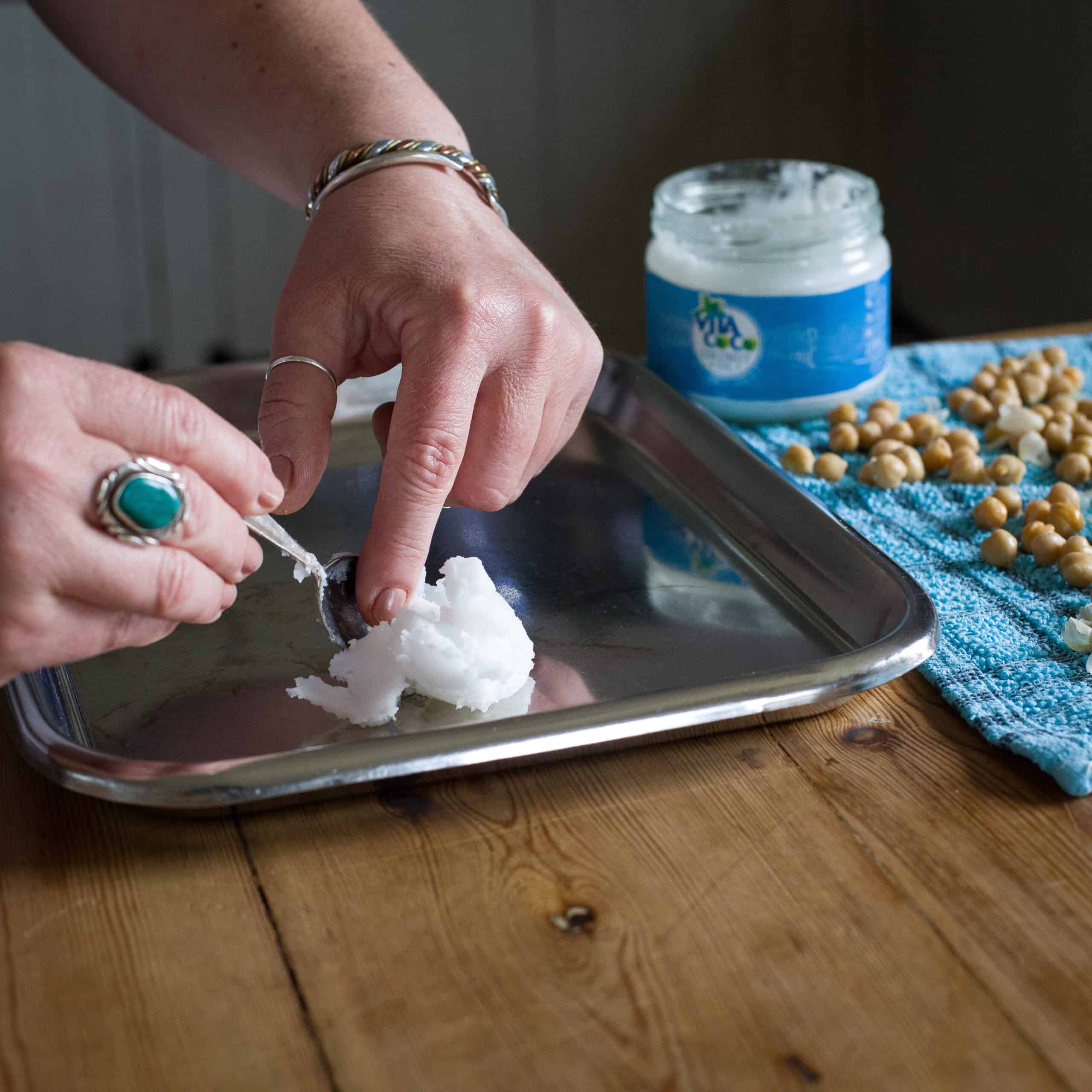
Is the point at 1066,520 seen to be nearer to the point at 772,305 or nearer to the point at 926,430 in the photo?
the point at 926,430

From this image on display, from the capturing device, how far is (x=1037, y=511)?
76cm

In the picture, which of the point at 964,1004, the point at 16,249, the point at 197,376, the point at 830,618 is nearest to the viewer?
the point at 964,1004

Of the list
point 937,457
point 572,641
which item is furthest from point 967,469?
point 572,641

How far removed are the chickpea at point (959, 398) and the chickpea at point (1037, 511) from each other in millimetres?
217

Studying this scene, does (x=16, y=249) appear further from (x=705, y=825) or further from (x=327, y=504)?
(x=705, y=825)

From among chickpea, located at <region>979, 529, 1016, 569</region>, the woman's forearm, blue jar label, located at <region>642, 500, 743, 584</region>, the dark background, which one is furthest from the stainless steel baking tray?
the dark background

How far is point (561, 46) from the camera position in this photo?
7.34 ft

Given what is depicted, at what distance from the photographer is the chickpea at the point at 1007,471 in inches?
33.3

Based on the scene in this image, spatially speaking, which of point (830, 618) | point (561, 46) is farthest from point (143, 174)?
point (830, 618)

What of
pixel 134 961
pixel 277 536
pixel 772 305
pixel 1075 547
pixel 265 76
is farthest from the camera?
pixel 772 305

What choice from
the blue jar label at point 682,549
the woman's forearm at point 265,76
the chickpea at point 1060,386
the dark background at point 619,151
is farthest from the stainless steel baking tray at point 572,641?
the dark background at point 619,151

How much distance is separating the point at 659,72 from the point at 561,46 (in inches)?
7.5

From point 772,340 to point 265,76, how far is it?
40 cm

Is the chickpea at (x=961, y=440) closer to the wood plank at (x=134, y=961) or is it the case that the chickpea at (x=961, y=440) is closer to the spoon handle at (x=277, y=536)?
the spoon handle at (x=277, y=536)
